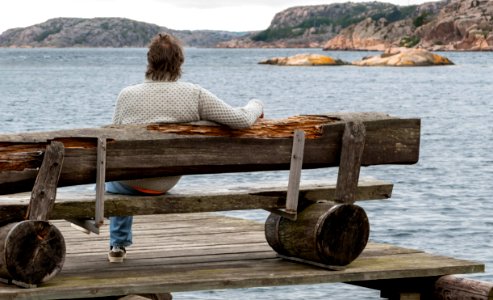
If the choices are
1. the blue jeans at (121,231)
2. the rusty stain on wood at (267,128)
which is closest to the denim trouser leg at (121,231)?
the blue jeans at (121,231)

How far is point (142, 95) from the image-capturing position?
8391mm

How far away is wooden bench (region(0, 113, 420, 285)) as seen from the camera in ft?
24.9

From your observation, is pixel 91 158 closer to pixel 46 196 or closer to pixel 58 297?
pixel 46 196

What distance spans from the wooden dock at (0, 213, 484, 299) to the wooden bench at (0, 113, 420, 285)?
16cm

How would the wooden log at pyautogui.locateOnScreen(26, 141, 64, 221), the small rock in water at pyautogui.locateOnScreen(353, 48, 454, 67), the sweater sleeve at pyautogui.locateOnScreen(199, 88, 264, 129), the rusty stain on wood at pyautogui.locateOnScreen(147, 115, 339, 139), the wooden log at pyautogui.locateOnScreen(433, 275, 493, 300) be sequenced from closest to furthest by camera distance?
the wooden log at pyautogui.locateOnScreen(26, 141, 64, 221) < the rusty stain on wood at pyautogui.locateOnScreen(147, 115, 339, 139) < the sweater sleeve at pyautogui.locateOnScreen(199, 88, 264, 129) < the wooden log at pyautogui.locateOnScreen(433, 275, 493, 300) < the small rock in water at pyautogui.locateOnScreen(353, 48, 454, 67)

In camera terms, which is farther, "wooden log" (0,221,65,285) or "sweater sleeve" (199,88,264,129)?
"sweater sleeve" (199,88,264,129)

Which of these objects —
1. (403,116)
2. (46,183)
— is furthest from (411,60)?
(46,183)

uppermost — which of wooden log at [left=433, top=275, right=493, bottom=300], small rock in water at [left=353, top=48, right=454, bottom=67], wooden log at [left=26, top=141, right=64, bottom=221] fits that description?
wooden log at [left=26, top=141, right=64, bottom=221]

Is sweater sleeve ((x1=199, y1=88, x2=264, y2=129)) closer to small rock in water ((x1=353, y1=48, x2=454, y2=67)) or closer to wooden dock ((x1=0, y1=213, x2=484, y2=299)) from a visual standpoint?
wooden dock ((x1=0, y1=213, x2=484, y2=299))

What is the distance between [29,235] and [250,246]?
2658 mm

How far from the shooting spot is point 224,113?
8344 mm

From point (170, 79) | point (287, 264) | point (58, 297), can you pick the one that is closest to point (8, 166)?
point (58, 297)

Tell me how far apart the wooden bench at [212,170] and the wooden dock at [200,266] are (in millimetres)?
163

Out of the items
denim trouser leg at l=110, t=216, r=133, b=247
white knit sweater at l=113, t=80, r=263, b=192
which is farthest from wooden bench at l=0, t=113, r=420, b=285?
denim trouser leg at l=110, t=216, r=133, b=247
